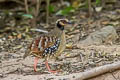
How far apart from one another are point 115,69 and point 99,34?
2.39 meters

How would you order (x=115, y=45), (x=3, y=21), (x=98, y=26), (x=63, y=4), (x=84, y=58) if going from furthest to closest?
(x=63, y=4) < (x=3, y=21) < (x=98, y=26) < (x=115, y=45) < (x=84, y=58)

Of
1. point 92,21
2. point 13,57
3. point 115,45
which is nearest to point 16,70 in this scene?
point 13,57

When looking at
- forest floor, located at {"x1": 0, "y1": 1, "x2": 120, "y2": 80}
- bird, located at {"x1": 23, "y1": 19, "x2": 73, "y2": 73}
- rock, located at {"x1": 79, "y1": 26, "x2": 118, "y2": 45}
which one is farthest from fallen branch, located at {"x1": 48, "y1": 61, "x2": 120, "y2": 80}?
rock, located at {"x1": 79, "y1": 26, "x2": 118, "y2": 45}

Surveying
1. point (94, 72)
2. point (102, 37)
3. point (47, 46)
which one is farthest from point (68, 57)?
point (94, 72)

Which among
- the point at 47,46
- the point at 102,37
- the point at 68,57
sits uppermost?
the point at 47,46

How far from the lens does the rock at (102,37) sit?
8344mm

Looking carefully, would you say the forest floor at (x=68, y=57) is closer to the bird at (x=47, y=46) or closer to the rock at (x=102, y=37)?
the rock at (x=102, y=37)

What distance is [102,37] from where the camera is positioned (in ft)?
27.7

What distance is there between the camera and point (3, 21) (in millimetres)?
11305

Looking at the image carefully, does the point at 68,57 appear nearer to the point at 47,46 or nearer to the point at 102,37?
A: the point at 47,46

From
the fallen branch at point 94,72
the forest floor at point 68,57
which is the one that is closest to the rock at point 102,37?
the forest floor at point 68,57

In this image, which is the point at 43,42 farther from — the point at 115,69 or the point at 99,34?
the point at 99,34

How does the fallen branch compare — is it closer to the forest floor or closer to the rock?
the forest floor

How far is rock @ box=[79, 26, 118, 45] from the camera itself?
834 centimetres
